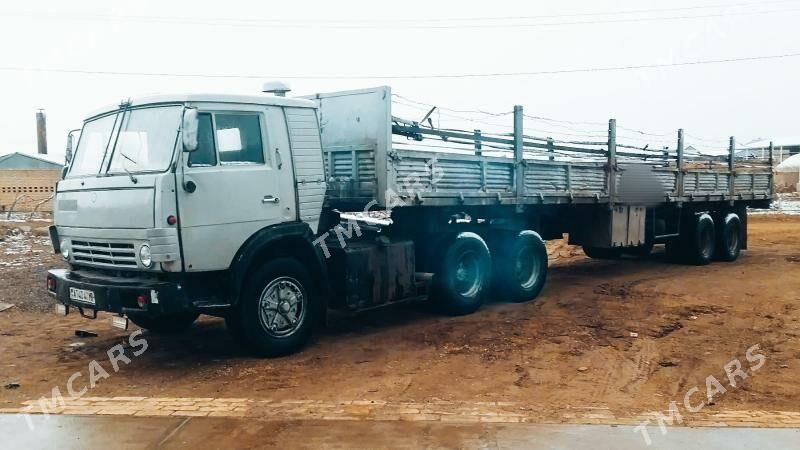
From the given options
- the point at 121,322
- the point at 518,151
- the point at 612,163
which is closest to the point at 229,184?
the point at 121,322

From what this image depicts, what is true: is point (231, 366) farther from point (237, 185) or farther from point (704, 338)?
point (704, 338)

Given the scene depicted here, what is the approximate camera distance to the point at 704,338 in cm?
773

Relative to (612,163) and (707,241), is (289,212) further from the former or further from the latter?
(707,241)

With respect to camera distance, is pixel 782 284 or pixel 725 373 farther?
pixel 782 284

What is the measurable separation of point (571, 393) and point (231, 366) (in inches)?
125

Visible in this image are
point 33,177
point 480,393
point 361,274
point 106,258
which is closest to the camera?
point 480,393

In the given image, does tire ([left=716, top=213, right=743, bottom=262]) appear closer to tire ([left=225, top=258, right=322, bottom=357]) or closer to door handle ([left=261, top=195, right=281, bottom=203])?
tire ([left=225, top=258, right=322, bottom=357])

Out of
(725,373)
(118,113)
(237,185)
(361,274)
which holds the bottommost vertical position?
(725,373)

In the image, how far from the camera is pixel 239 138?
6.56 metres

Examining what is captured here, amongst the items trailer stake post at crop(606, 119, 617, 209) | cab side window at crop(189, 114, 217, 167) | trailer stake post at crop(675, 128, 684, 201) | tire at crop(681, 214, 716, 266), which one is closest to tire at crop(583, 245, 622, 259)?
tire at crop(681, 214, 716, 266)

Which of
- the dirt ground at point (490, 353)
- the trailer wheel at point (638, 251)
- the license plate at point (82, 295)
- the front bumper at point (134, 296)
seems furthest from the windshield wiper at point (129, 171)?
the trailer wheel at point (638, 251)

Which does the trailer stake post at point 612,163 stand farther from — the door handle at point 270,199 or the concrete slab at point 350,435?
the concrete slab at point 350,435

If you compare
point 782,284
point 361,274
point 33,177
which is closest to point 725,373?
point 361,274

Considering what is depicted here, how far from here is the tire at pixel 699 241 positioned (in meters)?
13.8
